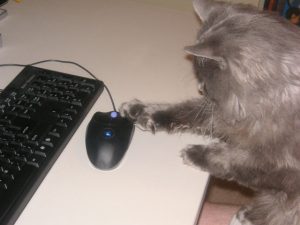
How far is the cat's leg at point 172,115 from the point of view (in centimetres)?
82

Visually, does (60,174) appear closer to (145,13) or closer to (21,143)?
(21,143)

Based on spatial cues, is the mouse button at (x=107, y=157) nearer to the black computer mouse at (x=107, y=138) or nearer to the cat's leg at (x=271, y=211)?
the black computer mouse at (x=107, y=138)

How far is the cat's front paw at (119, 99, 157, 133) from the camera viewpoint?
2.66ft

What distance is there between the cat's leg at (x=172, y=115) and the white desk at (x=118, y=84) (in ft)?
0.08

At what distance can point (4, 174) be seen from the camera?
635mm

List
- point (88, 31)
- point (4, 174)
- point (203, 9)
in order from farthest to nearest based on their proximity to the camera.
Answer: point (88, 31) → point (203, 9) → point (4, 174)

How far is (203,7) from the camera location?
2.75ft

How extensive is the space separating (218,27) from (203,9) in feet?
0.46

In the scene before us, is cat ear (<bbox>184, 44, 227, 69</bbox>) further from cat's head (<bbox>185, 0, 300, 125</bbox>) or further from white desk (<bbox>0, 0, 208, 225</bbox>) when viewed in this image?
white desk (<bbox>0, 0, 208, 225</bbox>)

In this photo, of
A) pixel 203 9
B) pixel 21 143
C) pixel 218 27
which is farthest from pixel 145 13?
pixel 21 143

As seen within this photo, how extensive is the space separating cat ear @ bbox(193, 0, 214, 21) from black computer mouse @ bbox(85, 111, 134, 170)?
282mm

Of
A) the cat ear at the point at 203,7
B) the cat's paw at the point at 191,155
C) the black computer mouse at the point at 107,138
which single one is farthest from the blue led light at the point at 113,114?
the cat ear at the point at 203,7

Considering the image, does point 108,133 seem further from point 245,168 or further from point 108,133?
point 245,168

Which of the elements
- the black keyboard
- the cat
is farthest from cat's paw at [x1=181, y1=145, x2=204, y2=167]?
the black keyboard
